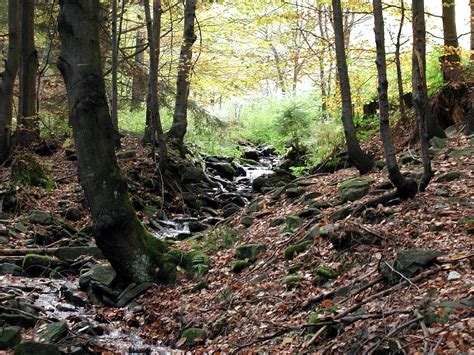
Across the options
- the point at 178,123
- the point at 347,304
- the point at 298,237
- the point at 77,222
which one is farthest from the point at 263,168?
the point at 347,304

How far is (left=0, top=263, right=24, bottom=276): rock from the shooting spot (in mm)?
7591

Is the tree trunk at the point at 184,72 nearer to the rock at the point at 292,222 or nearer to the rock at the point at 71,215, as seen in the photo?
the rock at the point at 71,215

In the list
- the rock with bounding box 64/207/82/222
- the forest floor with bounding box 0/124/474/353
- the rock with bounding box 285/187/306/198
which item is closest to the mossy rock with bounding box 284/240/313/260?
the forest floor with bounding box 0/124/474/353

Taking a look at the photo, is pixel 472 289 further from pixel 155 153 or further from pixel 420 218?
pixel 155 153

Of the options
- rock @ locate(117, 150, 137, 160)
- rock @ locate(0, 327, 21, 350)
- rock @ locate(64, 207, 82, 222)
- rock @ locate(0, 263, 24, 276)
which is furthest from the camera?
rock @ locate(117, 150, 137, 160)

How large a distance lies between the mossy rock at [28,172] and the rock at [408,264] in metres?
9.08

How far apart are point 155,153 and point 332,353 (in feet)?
34.0

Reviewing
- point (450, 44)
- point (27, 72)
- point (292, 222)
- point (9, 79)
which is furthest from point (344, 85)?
point (9, 79)

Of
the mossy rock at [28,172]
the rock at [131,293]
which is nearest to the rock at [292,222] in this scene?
the rock at [131,293]

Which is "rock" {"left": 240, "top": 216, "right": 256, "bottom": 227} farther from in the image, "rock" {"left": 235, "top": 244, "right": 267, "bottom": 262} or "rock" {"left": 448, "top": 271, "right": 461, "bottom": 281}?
"rock" {"left": 448, "top": 271, "right": 461, "bottom": 281}

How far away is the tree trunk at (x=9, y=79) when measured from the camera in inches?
511

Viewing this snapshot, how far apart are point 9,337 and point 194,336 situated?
2.02 metres

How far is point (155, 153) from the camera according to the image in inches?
541

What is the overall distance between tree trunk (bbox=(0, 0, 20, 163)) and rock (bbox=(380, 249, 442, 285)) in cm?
1146
